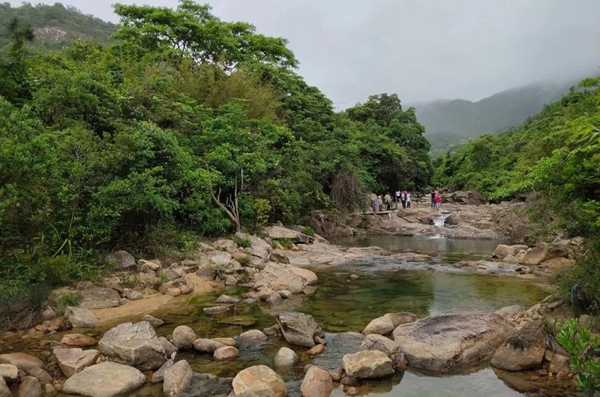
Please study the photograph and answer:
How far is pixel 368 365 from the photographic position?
22.5ft

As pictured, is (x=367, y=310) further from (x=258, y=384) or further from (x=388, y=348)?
(x=258, y=384)

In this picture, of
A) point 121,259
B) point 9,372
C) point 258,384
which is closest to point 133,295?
point 121,259

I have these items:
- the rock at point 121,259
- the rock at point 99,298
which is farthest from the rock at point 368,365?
the rock at point 121,259

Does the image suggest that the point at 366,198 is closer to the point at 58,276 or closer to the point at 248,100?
the point at 248,100

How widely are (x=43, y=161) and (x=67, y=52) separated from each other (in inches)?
580

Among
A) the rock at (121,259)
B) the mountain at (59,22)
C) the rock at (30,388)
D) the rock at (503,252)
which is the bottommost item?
the rock at (30,388)

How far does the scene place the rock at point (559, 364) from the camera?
264 inches

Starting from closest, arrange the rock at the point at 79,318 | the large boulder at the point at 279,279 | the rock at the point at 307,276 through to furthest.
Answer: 1. the rock at the point at 79,318
2. the large boulder at the point at 279,279
3. the rock at the point at 307,276

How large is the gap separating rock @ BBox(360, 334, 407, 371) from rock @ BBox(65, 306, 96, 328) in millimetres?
5357

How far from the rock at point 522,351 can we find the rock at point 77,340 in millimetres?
6925

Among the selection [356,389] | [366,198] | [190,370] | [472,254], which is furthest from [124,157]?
[366,198]

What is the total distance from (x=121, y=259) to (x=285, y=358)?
251 inches

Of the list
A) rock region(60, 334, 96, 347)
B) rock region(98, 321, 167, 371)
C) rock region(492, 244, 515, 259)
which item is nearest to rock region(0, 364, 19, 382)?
rock region(98, 321, 167, 371)

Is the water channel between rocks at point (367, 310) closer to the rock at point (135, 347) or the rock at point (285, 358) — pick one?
the rock at point (285, 358)
